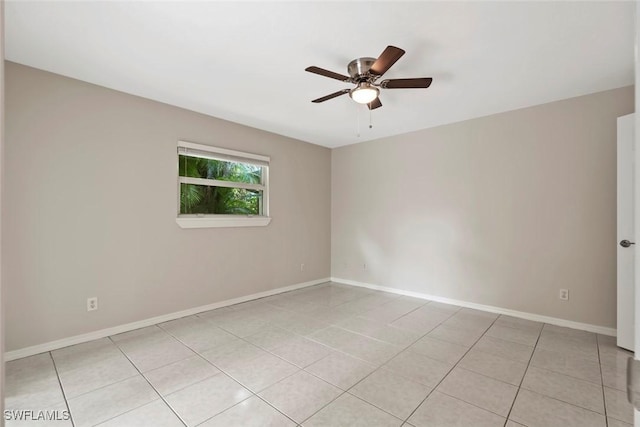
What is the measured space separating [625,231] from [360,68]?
9.41 ft

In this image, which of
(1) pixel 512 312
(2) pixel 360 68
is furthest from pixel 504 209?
(2) pixel 360 68

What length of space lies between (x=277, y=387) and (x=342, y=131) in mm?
3481

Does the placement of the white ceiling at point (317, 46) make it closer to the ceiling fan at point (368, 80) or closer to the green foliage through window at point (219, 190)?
the ceiling fan at point (368, 80)

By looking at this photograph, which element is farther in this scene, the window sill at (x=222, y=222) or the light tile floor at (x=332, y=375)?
the window sill at (x=222, y=222)

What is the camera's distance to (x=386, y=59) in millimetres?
2039

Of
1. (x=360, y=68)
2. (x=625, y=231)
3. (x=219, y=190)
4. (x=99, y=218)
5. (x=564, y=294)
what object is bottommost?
(x=564, y=294)

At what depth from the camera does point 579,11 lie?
1867 millimetres

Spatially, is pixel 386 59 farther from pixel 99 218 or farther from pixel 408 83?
pixel 99 218

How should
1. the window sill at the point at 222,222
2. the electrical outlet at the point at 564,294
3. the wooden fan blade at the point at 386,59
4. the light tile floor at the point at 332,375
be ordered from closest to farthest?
the light tile floor at the point at 332,375
the wooden fan blade at the point at 386,59
the electrical outlet at the point at 564,294
the window sill at the point at 222,222

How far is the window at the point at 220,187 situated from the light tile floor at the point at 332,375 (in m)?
1.30

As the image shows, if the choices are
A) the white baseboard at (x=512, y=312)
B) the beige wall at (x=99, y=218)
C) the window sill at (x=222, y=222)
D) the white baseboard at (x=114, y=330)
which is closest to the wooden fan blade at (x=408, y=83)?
the beige wall at (x=99, y=218)

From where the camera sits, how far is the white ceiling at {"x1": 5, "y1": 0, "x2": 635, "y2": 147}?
188cm

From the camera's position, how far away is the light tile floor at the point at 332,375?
5.86 feet

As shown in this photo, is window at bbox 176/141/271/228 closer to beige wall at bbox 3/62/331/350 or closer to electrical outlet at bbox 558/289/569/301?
beige wall at bbox 3/62/331/350
